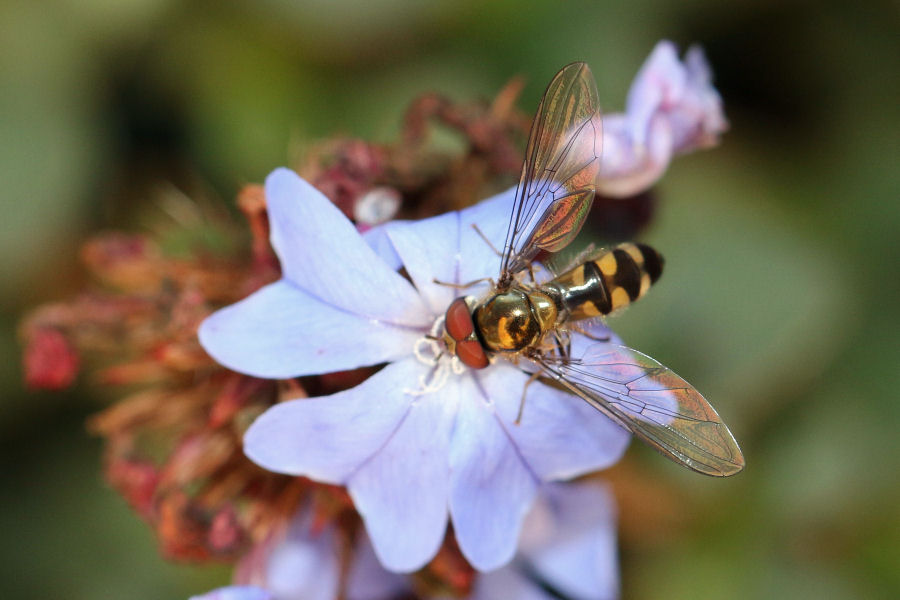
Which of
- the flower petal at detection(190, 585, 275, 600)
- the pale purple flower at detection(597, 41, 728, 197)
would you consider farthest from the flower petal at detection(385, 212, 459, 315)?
the flower petal at detection(190, 585, 275, 600)

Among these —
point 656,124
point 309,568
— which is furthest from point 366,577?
point 656,124

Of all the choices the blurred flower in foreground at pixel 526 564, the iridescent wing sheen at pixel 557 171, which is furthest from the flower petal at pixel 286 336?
the blurred flower in foreground at pixel 526 564

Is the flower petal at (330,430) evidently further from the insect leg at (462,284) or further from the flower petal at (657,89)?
the flower petal at (657,89)

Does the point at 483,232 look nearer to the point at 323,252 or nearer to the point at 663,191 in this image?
the point at 323,252

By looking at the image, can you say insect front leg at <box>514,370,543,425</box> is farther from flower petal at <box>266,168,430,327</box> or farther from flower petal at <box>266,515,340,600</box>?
flower petal at <box>266,515,340,600</box>

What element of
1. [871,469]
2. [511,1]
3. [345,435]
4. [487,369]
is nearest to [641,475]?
[871,469]

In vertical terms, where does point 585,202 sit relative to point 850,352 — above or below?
above

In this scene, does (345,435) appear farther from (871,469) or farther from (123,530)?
(871,469)
